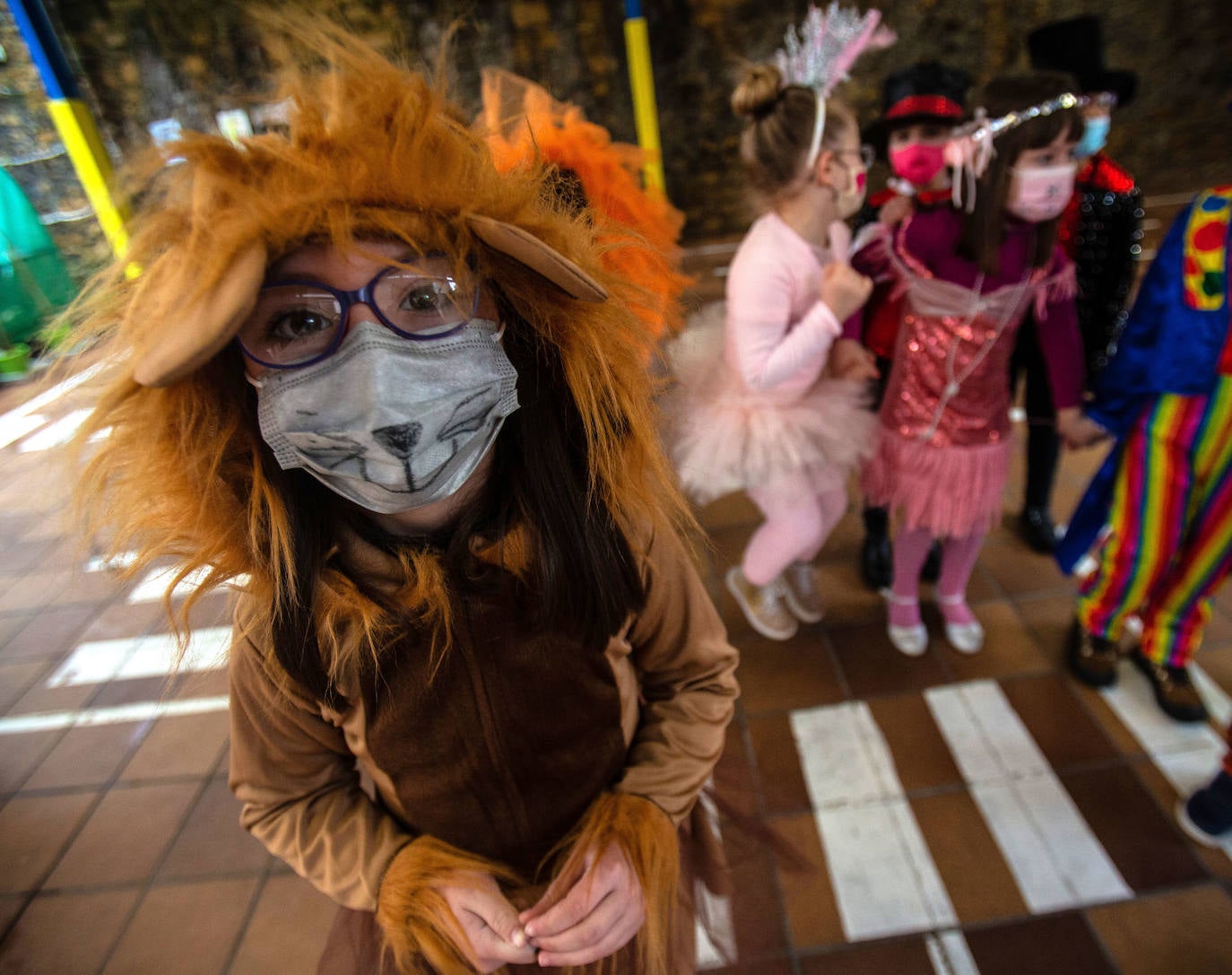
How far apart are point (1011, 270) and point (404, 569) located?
151 cm

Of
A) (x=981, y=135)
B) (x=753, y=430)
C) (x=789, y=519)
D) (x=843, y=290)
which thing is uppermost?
(x=981, y=135)

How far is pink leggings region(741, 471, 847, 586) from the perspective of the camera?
178cm

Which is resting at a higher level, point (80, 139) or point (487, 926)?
point (80, 139)

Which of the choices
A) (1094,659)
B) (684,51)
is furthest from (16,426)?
(684,51)

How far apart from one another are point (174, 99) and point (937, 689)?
7445 millimetres

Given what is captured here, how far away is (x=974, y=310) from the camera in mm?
1579

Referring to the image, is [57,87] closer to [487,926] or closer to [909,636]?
[487,926]

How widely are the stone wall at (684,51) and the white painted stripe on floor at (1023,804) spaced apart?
568cm

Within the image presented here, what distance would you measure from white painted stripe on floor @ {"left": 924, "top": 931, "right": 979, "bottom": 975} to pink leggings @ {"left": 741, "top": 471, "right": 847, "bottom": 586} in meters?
0.89

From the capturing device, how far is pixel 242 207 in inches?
21.8

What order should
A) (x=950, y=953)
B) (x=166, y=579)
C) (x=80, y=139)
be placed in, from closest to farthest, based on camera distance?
(x=166, y=579)
(x=950, y=953)
(x=80, y=139)

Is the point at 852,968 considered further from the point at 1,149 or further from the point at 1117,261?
the point at 1,149

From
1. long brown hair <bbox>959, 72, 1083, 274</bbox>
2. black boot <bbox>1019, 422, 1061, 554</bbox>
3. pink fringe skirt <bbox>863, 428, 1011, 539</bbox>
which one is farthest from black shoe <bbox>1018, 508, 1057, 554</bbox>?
long brown hair <bbox>959, 72, 1083, 274</bbox>

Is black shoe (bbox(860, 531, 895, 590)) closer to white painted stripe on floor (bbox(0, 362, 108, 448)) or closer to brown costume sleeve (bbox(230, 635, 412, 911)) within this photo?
brown costume sleeve (bbox(230, 635, 412, 911))
